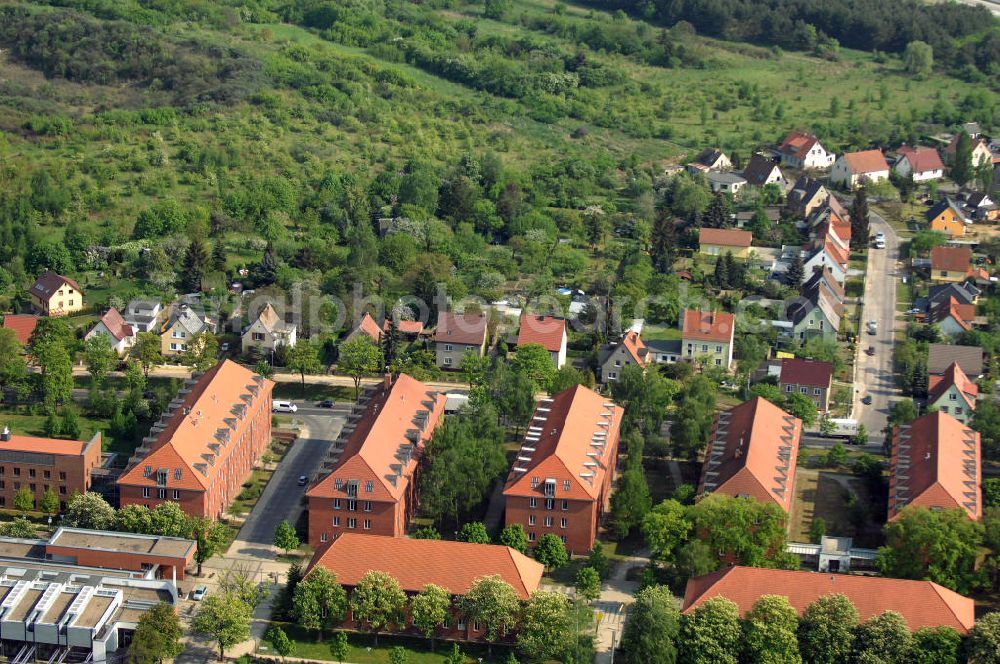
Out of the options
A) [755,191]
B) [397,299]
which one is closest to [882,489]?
[397,299]

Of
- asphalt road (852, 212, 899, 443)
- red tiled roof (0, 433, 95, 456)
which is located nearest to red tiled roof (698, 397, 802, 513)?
asphalt road (852, 212, 899, 443)

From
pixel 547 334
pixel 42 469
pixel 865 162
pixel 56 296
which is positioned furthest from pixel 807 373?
pixel 56 296

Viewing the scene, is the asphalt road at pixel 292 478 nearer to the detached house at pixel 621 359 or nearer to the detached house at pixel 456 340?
the detached house at pixel 456 340

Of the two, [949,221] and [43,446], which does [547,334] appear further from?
[949,221]

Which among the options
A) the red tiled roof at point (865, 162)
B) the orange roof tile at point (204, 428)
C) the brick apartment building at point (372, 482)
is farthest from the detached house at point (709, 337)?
the red tiled roof at point (865, 162)

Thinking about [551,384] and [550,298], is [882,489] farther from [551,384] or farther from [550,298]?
[550,298]
